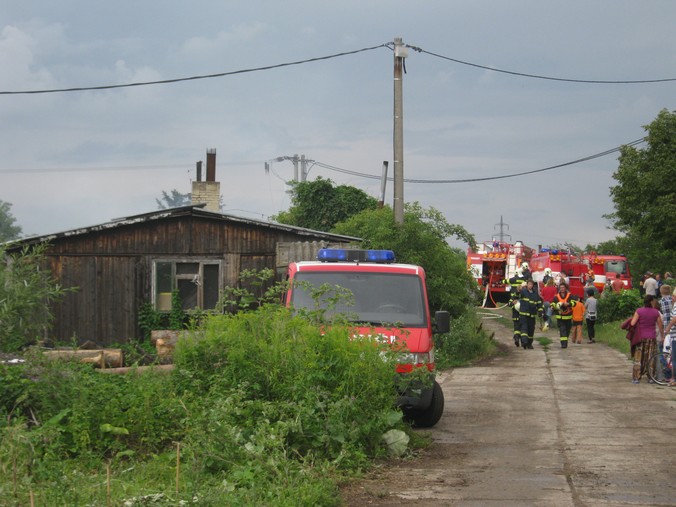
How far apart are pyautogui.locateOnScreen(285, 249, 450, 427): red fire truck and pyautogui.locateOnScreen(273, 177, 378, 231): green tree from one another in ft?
109

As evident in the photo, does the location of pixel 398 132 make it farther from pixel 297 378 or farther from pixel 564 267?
pixel 564 267

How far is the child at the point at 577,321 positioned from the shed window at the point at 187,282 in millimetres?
10171

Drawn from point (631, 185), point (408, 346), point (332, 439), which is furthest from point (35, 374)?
point (631, 185)

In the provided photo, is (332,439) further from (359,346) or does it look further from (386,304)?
(386,304)

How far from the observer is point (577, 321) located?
26.3 meters

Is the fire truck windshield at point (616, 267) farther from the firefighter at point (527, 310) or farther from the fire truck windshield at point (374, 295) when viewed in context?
the fire truck windshield at point (374, 295)

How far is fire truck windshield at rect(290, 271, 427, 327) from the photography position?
1223cm

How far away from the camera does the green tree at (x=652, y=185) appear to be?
32.7 m

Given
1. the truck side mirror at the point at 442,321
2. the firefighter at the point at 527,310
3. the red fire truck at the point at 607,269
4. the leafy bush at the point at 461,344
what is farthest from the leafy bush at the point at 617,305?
the truck side mirror at the point at 442,321

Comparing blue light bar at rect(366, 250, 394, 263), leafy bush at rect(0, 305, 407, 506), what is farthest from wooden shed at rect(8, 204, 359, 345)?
leafy bush at rect(0, 305, 407, 506)

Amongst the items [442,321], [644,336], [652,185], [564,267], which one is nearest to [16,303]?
[442,321]

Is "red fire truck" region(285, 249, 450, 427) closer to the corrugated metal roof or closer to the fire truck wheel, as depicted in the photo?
the fire truck wheel

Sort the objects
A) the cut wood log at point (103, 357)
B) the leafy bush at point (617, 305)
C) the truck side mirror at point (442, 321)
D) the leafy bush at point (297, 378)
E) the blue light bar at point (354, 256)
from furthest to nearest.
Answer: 1. the leafy bush at point (617, 305)
2. the cut wood log at point (103, 357)
3. the blue light bar at point (354, 256)
4. the truck side mirror at point (442, 321)
5. the leafy bush at point (297, 378)

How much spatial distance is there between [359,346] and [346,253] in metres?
3.21
